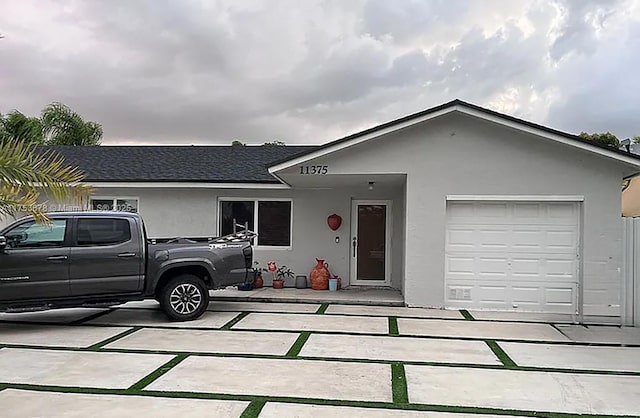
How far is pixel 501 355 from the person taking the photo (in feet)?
23.7

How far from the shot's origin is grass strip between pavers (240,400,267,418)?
4797 mm

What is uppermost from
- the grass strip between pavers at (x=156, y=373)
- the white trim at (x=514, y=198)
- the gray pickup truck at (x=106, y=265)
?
the white trim at (x=514, y=198)

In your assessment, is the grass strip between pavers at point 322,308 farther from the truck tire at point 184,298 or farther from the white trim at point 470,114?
the white trim at point 470,114

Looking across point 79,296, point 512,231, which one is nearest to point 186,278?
point 79,296

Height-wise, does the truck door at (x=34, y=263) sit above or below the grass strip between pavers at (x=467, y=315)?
above

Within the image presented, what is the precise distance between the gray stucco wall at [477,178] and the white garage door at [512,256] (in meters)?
0.31

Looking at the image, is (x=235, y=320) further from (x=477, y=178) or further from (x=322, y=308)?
(x=477, y=178)

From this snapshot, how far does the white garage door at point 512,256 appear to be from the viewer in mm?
10570

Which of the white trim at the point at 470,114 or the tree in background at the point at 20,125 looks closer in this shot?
the white trim at the point at 470,114

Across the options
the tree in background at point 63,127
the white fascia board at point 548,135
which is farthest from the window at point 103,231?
the tree in background at point 63,127

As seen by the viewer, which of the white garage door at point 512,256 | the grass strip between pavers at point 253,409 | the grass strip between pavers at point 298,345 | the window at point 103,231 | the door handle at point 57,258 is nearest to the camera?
the grass strip between pavers at point 253,409

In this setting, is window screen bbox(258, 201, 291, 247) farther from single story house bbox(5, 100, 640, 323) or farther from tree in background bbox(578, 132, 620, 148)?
tree in background bbox(578, 132, 620, 148)

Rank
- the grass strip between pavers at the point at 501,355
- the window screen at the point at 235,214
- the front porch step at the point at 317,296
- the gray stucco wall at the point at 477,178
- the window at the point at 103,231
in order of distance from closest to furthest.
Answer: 1. the grass strip between pavers at the point at 501,355
2. the window at the point at 103,231
3. the gray stucco wall at the point at 477,178
4. the front porch step at the point at 317,296
5. the window screen at the point at 235,214

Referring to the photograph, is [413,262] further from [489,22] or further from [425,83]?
[425,83]
